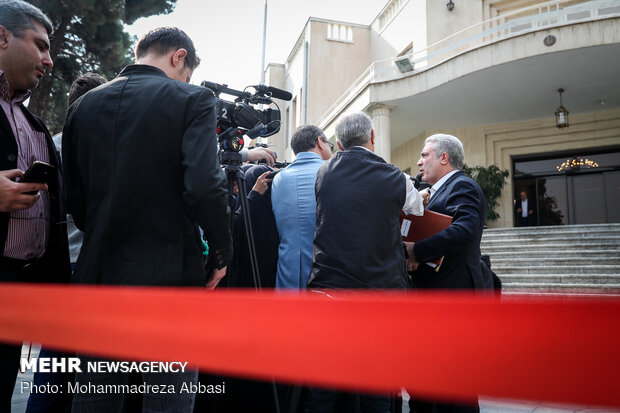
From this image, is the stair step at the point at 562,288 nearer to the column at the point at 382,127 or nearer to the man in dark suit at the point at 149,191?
the column at the point at 382,127

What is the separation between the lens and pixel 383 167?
2.32 meters

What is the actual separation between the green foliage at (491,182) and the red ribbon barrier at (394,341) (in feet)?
47.2

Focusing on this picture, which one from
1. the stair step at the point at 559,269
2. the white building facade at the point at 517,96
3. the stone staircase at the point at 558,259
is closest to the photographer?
the stone staircase at the point at 558,259

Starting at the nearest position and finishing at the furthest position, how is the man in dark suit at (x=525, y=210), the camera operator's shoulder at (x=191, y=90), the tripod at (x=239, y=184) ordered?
the camera operator's shoulder at (x=191, y=90), the tripod at (x=239, y=184), the man in dark suit at (x=525, y=210)

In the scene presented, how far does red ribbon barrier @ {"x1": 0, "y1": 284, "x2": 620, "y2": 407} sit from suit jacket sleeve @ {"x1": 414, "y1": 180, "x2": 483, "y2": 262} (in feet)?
6.21

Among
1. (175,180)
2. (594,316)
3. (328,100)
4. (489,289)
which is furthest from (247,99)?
(328,100)

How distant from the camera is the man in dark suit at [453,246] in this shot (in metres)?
2.50

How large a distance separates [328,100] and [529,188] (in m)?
10.7

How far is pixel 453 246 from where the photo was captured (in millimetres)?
2494

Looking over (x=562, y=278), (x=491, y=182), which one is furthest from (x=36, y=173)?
(x=491, y=182)

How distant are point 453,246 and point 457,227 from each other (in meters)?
0.12

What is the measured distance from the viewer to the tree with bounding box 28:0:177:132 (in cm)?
1032

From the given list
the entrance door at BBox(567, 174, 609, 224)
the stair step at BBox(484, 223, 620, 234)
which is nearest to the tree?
the stair step at BBox(484, 223, 620, 234)

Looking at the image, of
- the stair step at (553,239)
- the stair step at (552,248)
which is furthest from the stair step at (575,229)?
the stair step at (552,248)
